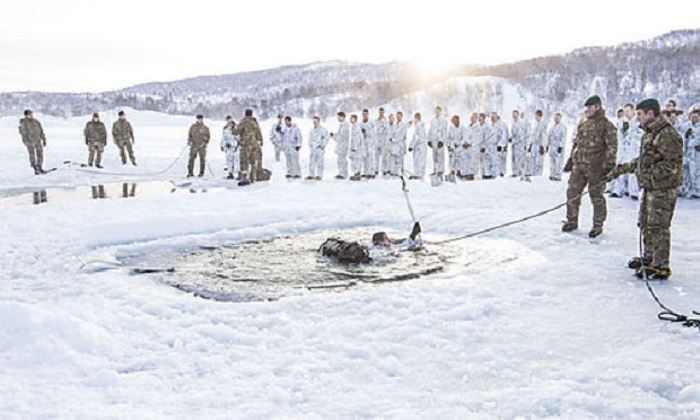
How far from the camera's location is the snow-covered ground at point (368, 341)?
348 centimetres

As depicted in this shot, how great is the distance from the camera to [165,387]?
146 inches

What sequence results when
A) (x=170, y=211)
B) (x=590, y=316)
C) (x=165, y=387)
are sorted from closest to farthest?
(x=165, y=387), (x=590, y=316), (x=170, y=211)

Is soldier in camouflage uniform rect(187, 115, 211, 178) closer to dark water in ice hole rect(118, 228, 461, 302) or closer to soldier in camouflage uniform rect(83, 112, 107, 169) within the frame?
soldier in camouflage uniform rect(83, 112, 107, 169)

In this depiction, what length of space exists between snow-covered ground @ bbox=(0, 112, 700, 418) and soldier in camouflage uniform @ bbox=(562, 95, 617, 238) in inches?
14.4

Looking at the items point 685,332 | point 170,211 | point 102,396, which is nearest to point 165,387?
point 102,396

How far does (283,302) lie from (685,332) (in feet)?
11.0

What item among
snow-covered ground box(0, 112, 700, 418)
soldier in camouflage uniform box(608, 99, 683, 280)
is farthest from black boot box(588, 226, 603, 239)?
soldier in camouflage uniform box(608, 99, 683, 280)

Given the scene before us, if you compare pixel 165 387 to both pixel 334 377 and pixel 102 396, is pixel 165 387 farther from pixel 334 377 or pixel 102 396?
pixel 334 377

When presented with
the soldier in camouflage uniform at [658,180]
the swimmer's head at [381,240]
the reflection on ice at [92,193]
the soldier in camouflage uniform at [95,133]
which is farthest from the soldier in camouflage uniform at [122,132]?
the soldier in camouflage uniform at [658,180]

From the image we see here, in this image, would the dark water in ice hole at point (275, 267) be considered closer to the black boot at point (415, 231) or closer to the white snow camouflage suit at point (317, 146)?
the black boot at point (415, 231)

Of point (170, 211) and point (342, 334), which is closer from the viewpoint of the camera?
point (342, 334)

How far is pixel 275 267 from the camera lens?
22.6 ft

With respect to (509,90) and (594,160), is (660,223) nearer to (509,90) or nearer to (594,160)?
(594,160)

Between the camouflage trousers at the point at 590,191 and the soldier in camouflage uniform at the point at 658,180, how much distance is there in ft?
4.92
